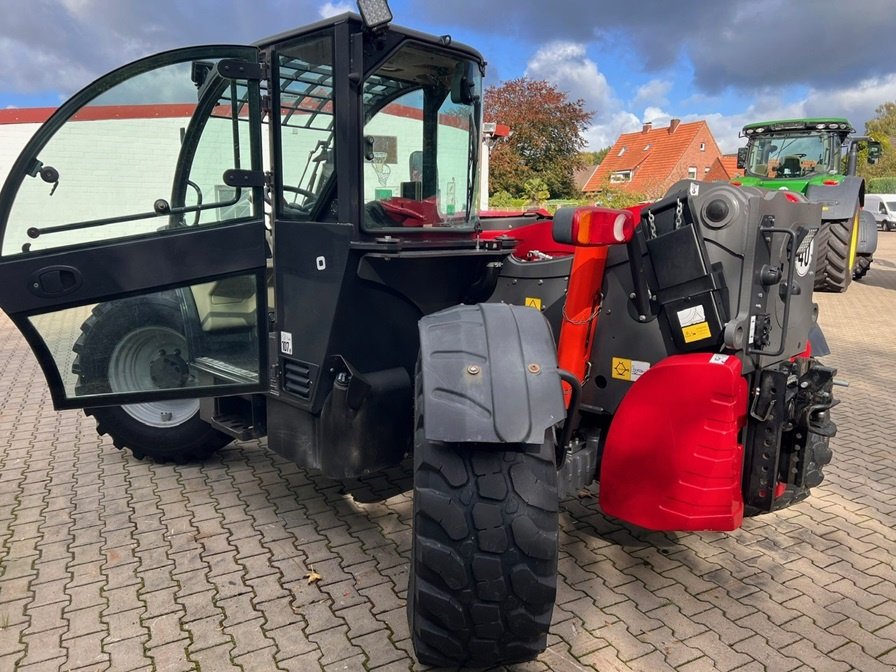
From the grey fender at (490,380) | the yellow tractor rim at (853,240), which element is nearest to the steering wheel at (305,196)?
the grey fender at (490,380)

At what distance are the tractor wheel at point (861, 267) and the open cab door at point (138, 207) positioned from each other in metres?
14.4

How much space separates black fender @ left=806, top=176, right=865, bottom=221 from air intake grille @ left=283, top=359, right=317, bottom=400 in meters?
9.91

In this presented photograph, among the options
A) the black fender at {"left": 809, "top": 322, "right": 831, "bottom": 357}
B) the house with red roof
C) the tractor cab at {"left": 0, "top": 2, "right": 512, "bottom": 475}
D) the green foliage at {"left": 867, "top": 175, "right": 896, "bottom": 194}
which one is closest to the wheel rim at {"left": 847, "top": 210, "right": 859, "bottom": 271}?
the black fender at {"left": 809, "top": 322, "right": 831, "bottom": 357}

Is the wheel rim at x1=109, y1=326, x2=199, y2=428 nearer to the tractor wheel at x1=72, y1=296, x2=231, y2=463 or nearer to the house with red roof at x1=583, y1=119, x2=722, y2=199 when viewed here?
the tractor wheel at x1=72, y1=296, x2=231, y2=463

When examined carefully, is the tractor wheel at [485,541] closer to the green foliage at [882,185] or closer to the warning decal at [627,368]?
the warning decal at [627,368]

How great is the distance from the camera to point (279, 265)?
3.04 meters

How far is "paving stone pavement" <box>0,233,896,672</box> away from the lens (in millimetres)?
2609

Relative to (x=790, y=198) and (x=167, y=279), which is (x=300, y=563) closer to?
(x=167, y=279)

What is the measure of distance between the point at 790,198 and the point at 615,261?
0.78 m

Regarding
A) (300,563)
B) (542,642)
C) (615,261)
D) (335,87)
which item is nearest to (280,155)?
(335,87)

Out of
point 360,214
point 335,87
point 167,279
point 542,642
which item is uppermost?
point 335,87

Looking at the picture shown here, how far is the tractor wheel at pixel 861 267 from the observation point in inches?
559

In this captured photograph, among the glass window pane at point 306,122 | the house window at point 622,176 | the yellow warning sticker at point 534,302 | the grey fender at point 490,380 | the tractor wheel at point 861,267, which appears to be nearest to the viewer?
the grey fender at point 490,380

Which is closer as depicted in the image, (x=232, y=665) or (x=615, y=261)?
(x=232, y=665)
